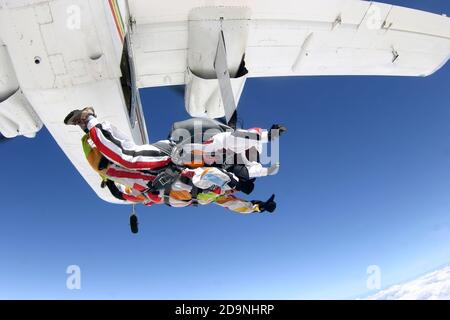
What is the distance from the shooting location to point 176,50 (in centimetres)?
744

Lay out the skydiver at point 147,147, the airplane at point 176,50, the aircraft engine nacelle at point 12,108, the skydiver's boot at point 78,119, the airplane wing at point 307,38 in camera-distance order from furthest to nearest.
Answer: the airplane wing at point 307,38, the aircraft engine nacelle at point 12,108, the airplane at point 176,50, the skydiver's boot at point 78,119, the skydiver at point 147,147

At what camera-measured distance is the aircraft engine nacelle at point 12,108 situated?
5797mm

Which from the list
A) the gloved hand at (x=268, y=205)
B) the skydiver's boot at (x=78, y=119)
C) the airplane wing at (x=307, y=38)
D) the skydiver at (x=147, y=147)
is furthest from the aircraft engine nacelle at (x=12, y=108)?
the gloved hand at (x=268, y=205)

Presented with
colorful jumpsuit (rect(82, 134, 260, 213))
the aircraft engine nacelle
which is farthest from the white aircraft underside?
colorful jumpsuit (rect(82, 134, 260, 213))

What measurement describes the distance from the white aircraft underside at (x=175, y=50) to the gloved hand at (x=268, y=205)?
1.46m

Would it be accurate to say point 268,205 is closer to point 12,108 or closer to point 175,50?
point 175,50

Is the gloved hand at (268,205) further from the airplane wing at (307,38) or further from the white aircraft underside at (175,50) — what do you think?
the airplane wing at (307,38)

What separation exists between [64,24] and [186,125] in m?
3.02

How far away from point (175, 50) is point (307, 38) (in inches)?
108

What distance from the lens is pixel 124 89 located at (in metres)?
6.12

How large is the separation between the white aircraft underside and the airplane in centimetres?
2

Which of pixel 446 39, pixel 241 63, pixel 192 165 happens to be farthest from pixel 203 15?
pixel 446 39

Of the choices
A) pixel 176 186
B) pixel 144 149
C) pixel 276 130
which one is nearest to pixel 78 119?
pixel 144 149

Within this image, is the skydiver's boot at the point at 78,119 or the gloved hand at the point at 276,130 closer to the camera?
the gloved hand at the point at 276,130
